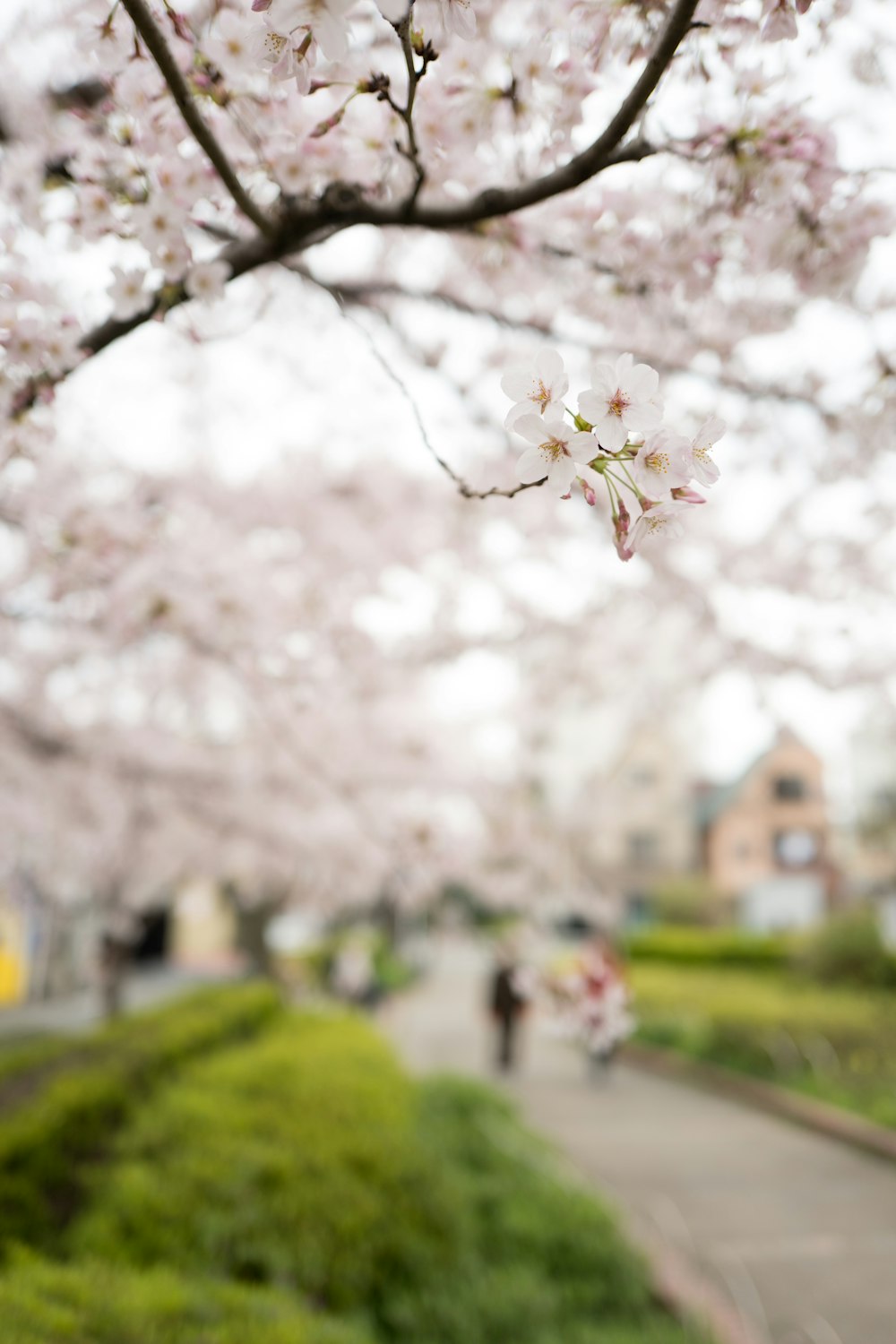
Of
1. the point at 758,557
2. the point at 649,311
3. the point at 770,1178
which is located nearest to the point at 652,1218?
the point at 770,1178

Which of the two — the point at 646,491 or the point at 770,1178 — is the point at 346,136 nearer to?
the point at 646,491

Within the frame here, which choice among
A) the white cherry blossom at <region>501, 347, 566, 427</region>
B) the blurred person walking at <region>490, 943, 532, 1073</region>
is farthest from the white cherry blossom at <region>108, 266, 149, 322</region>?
the blurred person walking at <region>490, 943, 532, 1073</region>

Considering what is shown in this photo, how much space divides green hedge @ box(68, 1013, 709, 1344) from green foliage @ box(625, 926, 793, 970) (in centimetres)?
1566

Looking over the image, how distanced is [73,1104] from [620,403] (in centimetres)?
536

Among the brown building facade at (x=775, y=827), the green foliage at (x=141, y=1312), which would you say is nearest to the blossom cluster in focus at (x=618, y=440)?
the green foliage at (x=141, y=1312)

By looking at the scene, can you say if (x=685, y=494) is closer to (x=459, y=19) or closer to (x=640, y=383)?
(x=640, y=383)

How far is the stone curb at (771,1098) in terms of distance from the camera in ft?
24.4

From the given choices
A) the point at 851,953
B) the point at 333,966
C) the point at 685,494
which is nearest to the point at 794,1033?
the point at 851,953

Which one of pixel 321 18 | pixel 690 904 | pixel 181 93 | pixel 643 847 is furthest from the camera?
pixel 643 847

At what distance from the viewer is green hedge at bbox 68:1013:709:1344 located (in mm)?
3934

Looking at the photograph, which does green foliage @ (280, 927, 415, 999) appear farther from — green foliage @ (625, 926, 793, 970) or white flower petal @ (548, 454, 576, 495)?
white flower petal @ (548, 454, 576, 495)

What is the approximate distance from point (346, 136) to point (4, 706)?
14.7ft

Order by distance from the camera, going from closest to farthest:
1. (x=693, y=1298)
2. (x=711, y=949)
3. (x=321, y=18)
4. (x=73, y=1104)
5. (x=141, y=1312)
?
(x=321, y=18)
(x=141, y=1312)
(x=693, y=1298)
(x=73, y=1104)
(x=711, y=949)

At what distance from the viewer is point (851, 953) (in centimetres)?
1555
